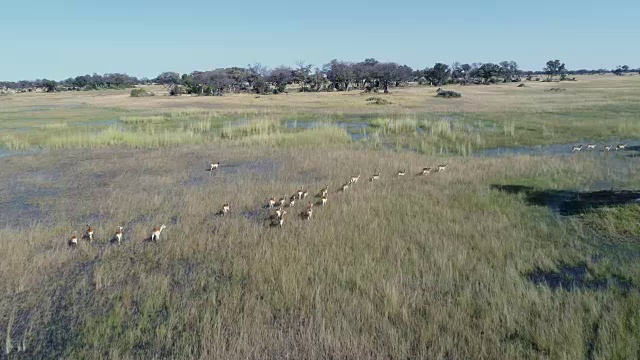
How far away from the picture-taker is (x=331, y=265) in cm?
898

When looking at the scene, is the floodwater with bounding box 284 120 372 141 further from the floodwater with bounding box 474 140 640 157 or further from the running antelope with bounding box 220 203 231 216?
the running antelope with bounding box 220 203 231 216

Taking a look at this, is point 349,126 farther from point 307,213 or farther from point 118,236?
point 118,236

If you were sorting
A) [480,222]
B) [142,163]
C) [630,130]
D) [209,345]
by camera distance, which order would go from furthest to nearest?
[630,130] → [142,163] → [480,222] → [209,345]

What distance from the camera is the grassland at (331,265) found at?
638 centimetres

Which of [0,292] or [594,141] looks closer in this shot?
[0,292]

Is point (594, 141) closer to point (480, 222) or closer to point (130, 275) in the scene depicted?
point (480, 222)

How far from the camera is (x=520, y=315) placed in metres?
6.79

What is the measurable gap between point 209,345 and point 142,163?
17834 millimetres

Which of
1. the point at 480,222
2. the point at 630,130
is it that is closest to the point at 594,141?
the point at 630,130

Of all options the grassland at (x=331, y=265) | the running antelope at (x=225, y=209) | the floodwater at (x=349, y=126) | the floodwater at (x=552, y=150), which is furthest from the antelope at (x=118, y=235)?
the floodwater at (x=349, y=126)

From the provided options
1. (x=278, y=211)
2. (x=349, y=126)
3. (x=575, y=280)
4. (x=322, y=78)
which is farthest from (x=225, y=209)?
(x=322, y=78)

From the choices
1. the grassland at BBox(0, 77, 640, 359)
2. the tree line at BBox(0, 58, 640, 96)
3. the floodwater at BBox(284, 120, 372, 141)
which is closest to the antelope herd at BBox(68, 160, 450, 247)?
the grassland at BBox(0, 77, 640, 359)

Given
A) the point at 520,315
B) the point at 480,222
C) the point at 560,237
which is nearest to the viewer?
the point at 520,315

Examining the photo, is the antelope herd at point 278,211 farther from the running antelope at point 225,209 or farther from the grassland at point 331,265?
the grassland at point 331,265
